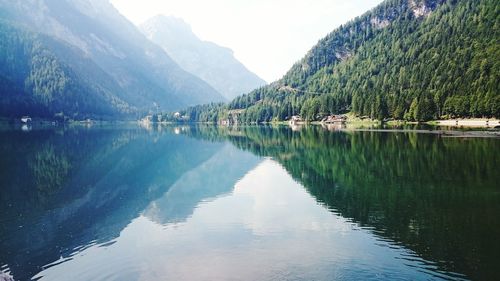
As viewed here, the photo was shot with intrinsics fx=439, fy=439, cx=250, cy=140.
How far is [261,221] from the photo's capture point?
1406 inches

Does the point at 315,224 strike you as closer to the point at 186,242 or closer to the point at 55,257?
the point at 186,242

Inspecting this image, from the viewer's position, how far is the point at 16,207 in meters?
40.4

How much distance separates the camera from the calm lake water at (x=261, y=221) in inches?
987

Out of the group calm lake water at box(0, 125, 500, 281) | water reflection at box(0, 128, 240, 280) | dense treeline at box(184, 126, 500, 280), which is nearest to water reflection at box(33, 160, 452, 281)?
calm lake water at box(0, 125, 500, 281)

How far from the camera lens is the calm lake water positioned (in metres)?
25.1

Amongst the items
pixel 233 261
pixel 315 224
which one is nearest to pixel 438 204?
pixel 315 224

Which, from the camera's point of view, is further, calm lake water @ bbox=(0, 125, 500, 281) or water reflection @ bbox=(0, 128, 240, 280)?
water reflection @ bbox=(0, 128, 240, 280)

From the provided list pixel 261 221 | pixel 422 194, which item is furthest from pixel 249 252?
pixel 422 194

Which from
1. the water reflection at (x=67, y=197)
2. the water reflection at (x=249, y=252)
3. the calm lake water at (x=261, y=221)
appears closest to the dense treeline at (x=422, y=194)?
the calm lake water at (x=261, y=221)

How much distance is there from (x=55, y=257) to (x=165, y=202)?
57.8ft

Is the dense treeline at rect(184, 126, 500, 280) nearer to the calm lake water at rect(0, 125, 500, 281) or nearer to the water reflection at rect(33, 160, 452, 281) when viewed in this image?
the calm lake water at rect(0, 125, 500, 281)

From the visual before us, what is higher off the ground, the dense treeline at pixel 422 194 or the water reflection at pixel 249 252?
the dense treeline at pixel 422 194

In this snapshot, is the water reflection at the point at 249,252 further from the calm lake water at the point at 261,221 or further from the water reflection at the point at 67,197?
the water reflection at the point at 67,197

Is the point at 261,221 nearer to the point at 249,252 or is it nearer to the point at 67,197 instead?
the point at 249,252
